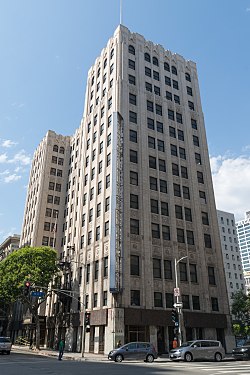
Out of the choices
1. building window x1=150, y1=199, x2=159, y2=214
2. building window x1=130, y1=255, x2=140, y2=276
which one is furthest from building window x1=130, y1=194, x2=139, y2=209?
building window x1=130, y1=255, x2=140, y2=276

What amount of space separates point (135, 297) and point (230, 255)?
83.0m

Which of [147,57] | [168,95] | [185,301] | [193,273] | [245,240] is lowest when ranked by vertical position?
[185,301]

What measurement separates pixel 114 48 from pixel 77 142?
2131 centimetres

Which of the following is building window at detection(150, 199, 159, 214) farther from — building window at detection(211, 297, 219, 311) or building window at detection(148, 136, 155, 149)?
building window at detection(211, 297, 219, 311)

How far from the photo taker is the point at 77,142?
70.9 meters

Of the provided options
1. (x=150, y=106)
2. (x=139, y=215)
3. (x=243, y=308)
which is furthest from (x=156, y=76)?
(x=243, y=308)

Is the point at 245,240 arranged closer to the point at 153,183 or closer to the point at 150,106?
the point at 150,106

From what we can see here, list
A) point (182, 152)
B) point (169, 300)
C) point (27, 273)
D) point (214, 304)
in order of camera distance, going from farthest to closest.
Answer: point (182, 152)
point (27, 273)
point (214, 304)
point (169, 300)

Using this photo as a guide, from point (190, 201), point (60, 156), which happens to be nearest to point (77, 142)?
point (60, 156)

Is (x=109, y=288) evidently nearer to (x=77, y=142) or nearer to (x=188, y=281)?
(x=188, y=281)

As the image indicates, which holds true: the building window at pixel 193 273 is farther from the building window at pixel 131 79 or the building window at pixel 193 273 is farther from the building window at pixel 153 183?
the building window at pixel 131 79

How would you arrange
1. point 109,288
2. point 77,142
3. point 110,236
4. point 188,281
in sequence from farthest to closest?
point 77,142
point 188,281
point 110,236
point 109,288

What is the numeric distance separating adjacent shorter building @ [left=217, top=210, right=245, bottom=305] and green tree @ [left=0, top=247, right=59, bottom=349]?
76.1 m

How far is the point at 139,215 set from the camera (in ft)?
145
